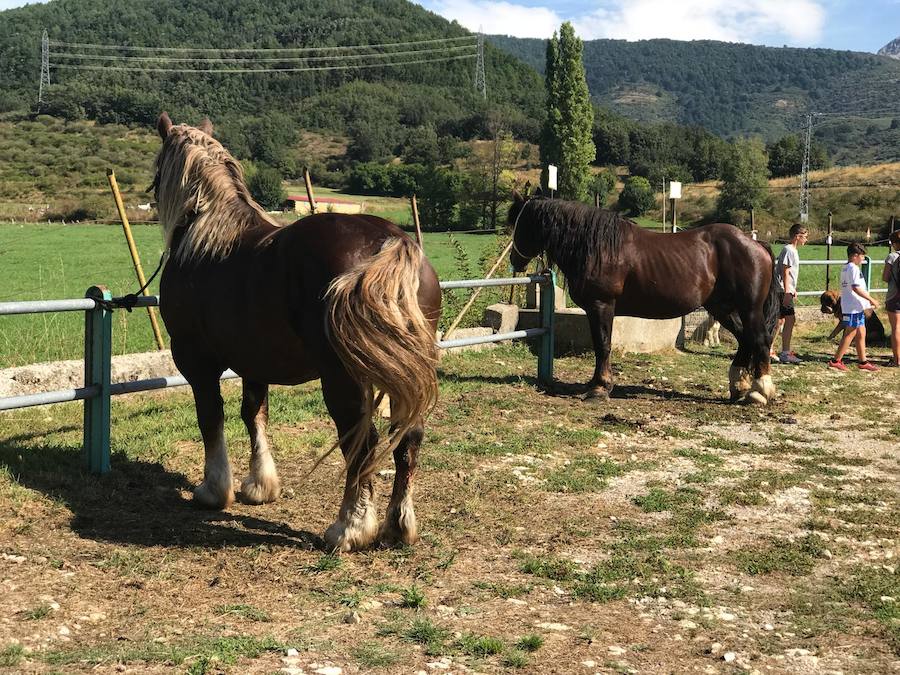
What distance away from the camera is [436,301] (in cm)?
406

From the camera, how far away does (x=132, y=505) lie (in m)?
4.62

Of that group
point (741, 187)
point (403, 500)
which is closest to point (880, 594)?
point (403, 500)

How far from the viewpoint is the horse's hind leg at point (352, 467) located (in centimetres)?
373

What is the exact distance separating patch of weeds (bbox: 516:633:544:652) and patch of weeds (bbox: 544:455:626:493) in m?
2.26

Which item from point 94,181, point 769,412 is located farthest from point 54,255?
point 94,181

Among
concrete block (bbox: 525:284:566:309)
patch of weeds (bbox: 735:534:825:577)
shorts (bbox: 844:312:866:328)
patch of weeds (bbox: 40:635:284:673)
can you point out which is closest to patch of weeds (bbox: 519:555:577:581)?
patch of weeds (bbox: 735:534:825:577)

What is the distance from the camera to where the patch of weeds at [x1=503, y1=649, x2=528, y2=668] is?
9.20ft

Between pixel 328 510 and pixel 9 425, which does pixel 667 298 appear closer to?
pixel 328 510

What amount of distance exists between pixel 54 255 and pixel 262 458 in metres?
26.8

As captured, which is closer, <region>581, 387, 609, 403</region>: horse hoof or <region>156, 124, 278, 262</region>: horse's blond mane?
<region>156, 124, 278, 262</region>: horse's blond mane

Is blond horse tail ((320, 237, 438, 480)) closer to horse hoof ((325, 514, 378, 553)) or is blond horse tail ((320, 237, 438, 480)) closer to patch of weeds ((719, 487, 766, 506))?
horse hoof ((325, 514, 378, 553))

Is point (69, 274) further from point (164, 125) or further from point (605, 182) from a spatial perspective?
point (605, 182)

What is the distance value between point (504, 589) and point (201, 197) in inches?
108

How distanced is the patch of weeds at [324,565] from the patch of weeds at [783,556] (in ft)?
6.56
